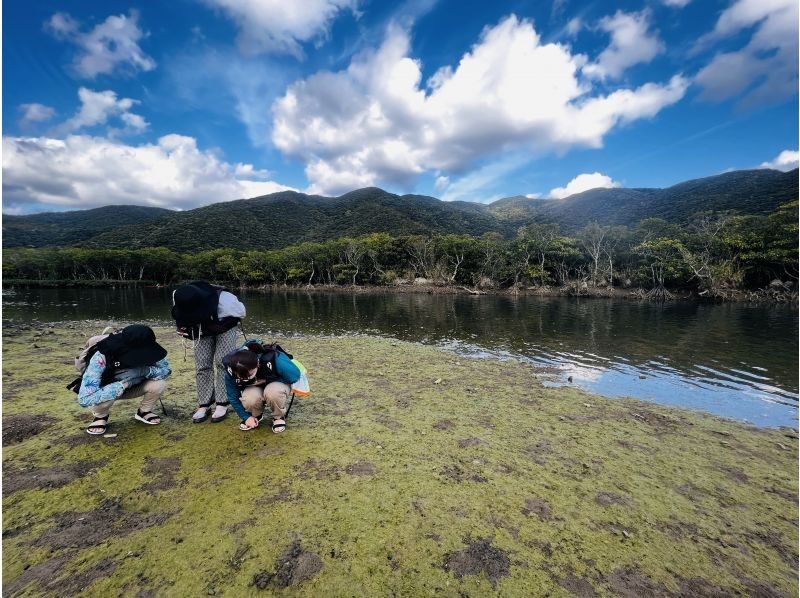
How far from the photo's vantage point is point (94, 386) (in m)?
4.77

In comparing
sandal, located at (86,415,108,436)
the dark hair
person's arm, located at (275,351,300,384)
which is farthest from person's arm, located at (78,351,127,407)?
person's arm, located at (275,351,300,384)

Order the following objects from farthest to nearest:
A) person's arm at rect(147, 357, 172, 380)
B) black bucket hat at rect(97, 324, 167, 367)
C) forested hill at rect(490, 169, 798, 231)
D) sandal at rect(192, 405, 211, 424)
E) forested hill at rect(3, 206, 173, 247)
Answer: forested hill at rect(3, 206, 173, 247) < forested hill at rect(490, 169, 798, 231) < sandal at rect(192, 405, 211, 424) < person's arm at rect(147, 357, 172, 380) < black bucket hat at rect(97, 324, 167, 367)

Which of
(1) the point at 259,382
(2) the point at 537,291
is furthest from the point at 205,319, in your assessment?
(2) the point at 537,291

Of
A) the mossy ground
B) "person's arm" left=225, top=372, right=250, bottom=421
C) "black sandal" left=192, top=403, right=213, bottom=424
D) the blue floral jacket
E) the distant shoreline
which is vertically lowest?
the distant shoreline

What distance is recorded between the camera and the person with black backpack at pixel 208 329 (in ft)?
17.2

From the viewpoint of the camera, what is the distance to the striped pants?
5.65m

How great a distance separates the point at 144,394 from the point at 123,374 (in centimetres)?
49

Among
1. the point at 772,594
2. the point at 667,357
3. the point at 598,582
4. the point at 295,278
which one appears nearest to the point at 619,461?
the point at 772,594

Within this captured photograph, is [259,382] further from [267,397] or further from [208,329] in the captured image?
[208,329]

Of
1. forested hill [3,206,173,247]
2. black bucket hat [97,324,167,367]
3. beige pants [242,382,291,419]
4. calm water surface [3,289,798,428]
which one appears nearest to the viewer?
black bucket hat [97,324,167,367]

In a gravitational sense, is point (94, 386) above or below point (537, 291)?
above

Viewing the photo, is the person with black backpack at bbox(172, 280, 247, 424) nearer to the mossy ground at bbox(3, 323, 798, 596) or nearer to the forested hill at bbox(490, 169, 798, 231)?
the mossy ground at bbox(3, 323, 798, 596)

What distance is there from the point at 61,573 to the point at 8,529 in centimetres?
102

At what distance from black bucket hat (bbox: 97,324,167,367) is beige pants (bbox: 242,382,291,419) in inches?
50.5
